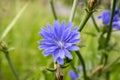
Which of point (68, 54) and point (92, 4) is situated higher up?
point (92, 4)

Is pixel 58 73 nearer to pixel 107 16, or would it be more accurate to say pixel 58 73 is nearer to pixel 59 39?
pixel 59 39

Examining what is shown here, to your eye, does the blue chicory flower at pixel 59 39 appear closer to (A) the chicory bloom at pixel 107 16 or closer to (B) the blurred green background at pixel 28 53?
(A) the chicory bloom at pixel 107 16

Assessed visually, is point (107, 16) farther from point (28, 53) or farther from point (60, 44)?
point (28, 53)

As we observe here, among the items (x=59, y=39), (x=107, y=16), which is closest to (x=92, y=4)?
(x=59, y=39)

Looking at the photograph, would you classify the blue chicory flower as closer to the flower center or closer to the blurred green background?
the flower center

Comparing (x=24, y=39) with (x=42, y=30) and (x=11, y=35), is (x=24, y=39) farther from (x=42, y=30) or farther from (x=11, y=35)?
(x=42, y=30)

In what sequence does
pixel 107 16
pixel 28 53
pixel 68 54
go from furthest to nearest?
pixel 28 53 < pixel 107 16 < pixel 68 54

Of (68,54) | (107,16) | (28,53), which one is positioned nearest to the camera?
(68,54)

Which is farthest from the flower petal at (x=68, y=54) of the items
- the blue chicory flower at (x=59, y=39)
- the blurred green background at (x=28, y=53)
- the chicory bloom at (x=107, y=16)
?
the blurred green background at (x=28, y=53)

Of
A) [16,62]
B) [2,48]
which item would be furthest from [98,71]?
[16,62]

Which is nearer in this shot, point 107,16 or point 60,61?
point 60,61
